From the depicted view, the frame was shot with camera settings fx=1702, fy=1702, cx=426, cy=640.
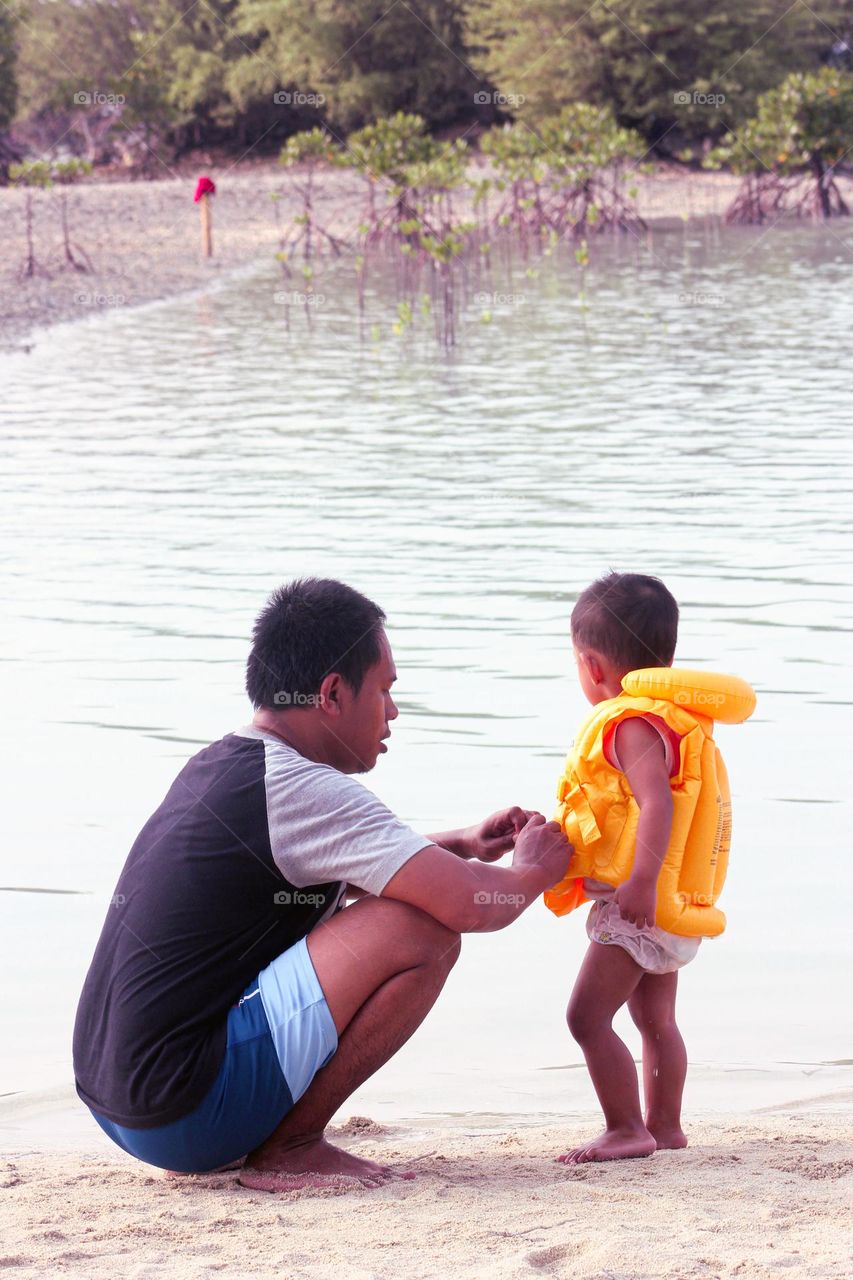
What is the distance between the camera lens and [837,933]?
13.2 feet

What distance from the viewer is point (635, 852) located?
288 cm

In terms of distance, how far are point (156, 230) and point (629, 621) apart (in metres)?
24.2

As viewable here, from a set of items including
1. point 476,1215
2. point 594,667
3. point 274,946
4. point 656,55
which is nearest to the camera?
point 476,1215

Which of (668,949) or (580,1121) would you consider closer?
(668,949)

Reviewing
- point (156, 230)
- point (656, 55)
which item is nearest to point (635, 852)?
point (156, 230)

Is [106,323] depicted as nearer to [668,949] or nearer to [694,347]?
[694,347]

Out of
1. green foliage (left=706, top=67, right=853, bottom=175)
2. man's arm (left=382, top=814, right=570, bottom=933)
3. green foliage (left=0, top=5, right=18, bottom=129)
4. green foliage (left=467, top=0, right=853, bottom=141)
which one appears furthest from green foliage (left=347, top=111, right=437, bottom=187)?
man's arm (left=382, top=814, right=570, bottom=933)

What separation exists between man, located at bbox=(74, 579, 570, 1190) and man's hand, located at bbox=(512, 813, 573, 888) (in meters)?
0.02

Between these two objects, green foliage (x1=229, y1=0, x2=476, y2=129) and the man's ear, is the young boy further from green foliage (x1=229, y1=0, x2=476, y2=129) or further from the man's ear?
green foliage (x1=229, y1=0, x2=476, y2=129)

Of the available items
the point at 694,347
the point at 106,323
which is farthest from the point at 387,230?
the point at 694,347

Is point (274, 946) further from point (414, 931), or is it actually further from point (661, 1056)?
point (661, 1056)

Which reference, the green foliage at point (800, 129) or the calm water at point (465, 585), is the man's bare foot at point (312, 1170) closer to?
the calm water at point (465, 585)

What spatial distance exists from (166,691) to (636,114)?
3088 cm

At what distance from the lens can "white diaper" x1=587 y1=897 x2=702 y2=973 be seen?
292 centimetres
